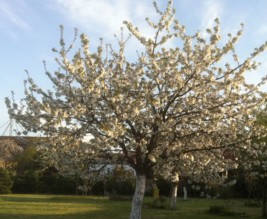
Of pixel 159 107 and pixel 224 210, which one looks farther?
pixel 224 210

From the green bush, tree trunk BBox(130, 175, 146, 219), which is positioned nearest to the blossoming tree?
tree trunk BBox(130, 175, 146, 219)

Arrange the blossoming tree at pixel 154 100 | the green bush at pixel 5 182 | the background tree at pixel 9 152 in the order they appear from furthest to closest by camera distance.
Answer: the background tree at pixel 9 152 → the green bush at pixel 5 182 → the blossoming tree at pixel 154 100

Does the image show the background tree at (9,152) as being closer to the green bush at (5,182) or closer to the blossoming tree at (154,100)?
the green bush at (5,182)

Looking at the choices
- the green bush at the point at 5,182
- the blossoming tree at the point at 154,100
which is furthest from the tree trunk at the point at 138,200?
the green bush at the point at 5,182

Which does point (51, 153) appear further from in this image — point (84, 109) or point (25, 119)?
point (84, 109)

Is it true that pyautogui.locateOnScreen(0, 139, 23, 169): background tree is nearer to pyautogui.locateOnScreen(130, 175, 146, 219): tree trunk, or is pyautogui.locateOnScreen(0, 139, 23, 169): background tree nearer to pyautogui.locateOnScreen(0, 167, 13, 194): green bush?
pyautogui.locateOnScreen(0, 167, 13, 194): green bush

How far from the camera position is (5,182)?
131ft

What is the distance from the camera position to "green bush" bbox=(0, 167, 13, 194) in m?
39.5

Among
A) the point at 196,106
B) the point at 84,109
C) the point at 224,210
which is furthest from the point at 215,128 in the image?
the point at 224,210

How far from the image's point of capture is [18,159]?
149ft

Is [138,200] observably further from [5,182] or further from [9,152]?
[9,152]

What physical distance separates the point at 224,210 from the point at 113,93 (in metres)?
Answer: 15.0

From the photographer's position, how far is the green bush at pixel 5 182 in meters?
39.5

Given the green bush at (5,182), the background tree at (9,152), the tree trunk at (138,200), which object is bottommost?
the tree trunk at (138,200)
